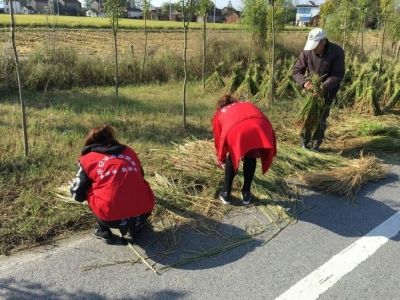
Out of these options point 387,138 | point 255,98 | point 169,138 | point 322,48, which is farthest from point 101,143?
point 255,98

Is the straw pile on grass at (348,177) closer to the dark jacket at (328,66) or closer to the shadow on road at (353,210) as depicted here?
the shadow on road at (353,210)

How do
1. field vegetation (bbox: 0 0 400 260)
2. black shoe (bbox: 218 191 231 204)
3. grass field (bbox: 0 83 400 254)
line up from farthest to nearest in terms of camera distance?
black shoe (bbox: 218 191 231 204) < field vegetation (bbox: 0 0 400 260) < grass field (bbox: 0 83 400 254)

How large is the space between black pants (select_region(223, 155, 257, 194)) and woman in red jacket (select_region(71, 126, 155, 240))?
43.3 inches

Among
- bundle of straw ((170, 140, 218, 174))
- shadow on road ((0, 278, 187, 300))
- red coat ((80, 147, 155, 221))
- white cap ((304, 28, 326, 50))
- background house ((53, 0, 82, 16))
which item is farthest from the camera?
background house ((53, 0, 82, 16))

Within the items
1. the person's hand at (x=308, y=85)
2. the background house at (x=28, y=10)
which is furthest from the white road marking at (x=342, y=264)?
the background house at (x=28, y=10)

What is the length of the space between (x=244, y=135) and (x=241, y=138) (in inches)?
1.7

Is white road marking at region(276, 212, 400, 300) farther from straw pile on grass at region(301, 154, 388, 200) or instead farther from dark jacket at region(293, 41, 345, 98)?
dark jacket at region(293, 41, 345, 98)

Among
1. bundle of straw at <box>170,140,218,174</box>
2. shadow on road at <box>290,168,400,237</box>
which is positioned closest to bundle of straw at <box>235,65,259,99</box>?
bundle of straw at <box>170,140,218,174</box>

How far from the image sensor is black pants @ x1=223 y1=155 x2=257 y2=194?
174 inches

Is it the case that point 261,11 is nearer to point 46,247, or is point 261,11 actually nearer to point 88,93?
point 88,93

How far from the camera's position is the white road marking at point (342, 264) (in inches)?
125

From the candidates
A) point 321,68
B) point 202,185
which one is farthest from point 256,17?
point 202,185

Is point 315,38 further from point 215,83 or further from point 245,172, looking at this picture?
point 215,83

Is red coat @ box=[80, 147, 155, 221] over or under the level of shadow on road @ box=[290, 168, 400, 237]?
over
